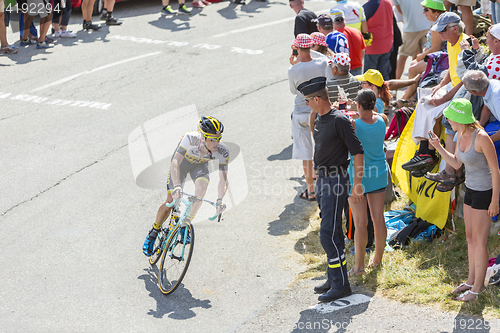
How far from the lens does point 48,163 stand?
8805 millimetres

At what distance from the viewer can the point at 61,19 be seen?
13859 millimetres

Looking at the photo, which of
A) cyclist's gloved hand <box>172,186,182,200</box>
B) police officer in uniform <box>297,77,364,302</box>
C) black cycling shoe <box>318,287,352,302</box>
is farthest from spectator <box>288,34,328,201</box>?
black cycling shoe <box>318,287,352,302</box>

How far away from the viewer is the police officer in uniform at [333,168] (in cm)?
532

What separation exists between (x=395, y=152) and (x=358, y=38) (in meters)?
2.50

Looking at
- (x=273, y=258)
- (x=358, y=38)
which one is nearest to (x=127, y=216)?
(x=273, y=258)

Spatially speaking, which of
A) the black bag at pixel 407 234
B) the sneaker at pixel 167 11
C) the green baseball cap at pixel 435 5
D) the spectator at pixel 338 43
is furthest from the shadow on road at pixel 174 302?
the sneaker at pixel 167 11

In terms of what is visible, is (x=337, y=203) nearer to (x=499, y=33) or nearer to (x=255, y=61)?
(x=499, y=33)

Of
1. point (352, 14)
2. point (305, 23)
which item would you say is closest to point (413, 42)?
point (352, 14)

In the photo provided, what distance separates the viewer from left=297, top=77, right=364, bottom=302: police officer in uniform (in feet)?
17.5

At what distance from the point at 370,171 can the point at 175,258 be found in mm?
2370

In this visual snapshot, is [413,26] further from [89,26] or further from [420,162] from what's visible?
[89,26]

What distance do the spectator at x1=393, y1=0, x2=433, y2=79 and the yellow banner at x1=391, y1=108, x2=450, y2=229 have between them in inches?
150

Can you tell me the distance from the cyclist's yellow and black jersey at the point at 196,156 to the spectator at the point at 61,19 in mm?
8964

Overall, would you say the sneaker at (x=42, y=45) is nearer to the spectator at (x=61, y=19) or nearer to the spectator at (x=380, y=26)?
the spectator at (x=61, y=19)
